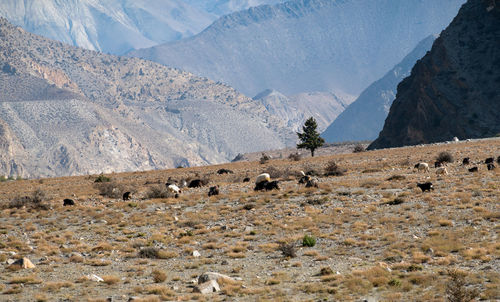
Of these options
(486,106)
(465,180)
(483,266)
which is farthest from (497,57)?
(483,266)

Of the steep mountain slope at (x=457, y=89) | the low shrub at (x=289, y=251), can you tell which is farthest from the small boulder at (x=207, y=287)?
the steep mountain slope at (x=457, y=89)

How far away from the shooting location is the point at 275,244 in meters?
20.5

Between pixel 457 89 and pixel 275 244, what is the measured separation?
107636mm

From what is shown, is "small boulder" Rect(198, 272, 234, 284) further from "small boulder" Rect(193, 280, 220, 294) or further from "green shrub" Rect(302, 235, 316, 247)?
"green shrub" Rect(302, 235, 316, 247)

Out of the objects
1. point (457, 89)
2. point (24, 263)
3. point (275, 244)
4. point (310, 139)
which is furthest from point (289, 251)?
point (457, 89)

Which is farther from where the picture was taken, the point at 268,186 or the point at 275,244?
the point at 268,186

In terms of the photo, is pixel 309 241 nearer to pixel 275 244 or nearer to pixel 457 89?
pixel 275 244

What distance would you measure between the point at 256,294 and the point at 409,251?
598 cm

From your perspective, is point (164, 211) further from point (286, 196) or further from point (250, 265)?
point (250, 265)

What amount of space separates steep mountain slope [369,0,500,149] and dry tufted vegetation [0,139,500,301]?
82.8m

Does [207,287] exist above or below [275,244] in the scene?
below

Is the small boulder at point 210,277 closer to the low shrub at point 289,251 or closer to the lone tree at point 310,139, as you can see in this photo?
the low shrub at point 289,251

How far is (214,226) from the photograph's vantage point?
24484 mm

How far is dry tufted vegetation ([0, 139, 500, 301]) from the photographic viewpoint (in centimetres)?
1455
